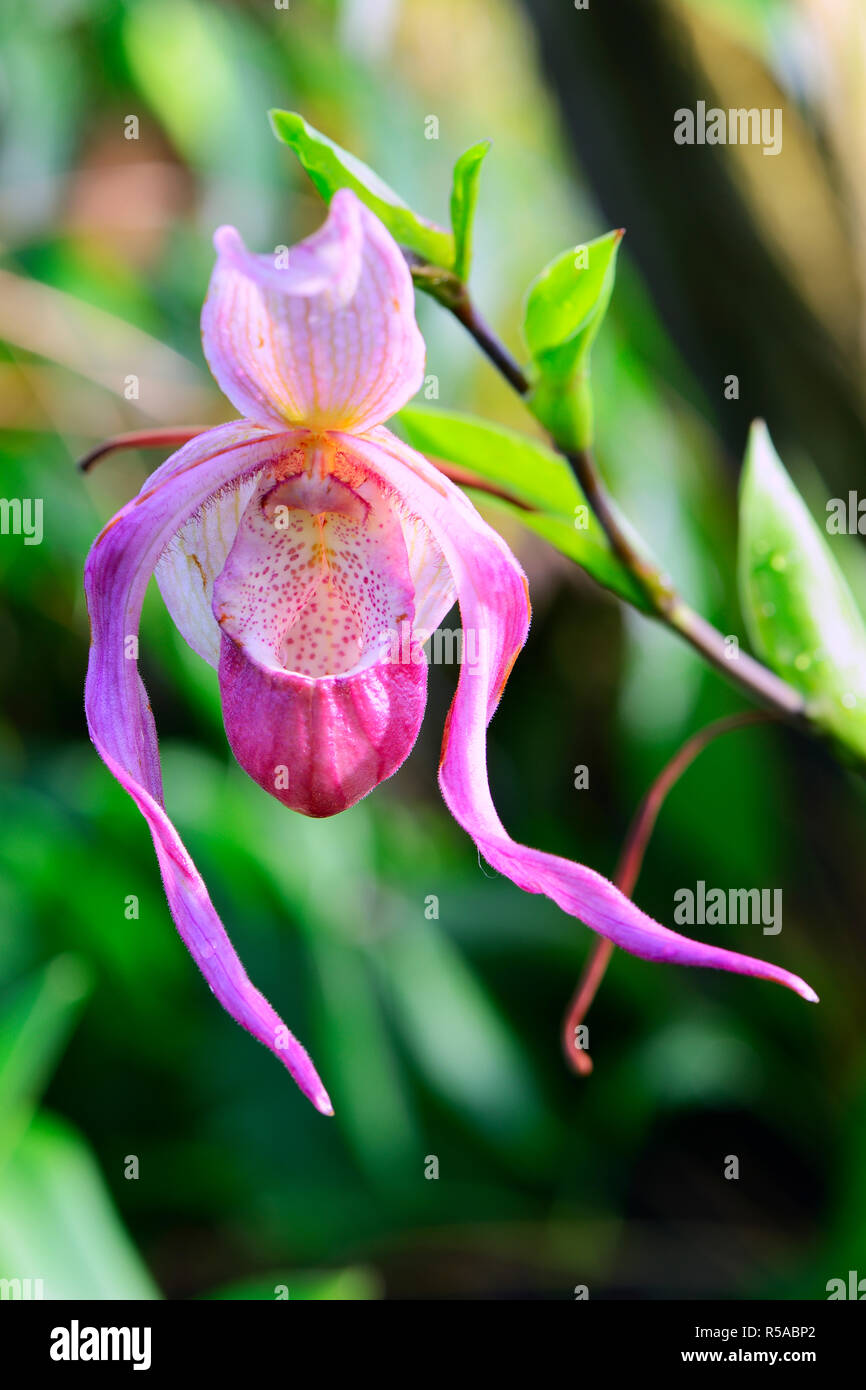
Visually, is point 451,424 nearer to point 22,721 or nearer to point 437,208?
point 437,208

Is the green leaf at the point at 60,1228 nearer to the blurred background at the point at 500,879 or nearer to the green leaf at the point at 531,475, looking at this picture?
the blurred background at the point at 500,879

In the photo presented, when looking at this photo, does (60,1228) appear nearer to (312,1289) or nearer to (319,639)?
(312,1289)

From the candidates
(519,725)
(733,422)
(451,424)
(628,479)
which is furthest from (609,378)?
(451,424)

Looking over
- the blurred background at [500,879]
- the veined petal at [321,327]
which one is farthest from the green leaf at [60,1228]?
the veined petal at [321,327]
